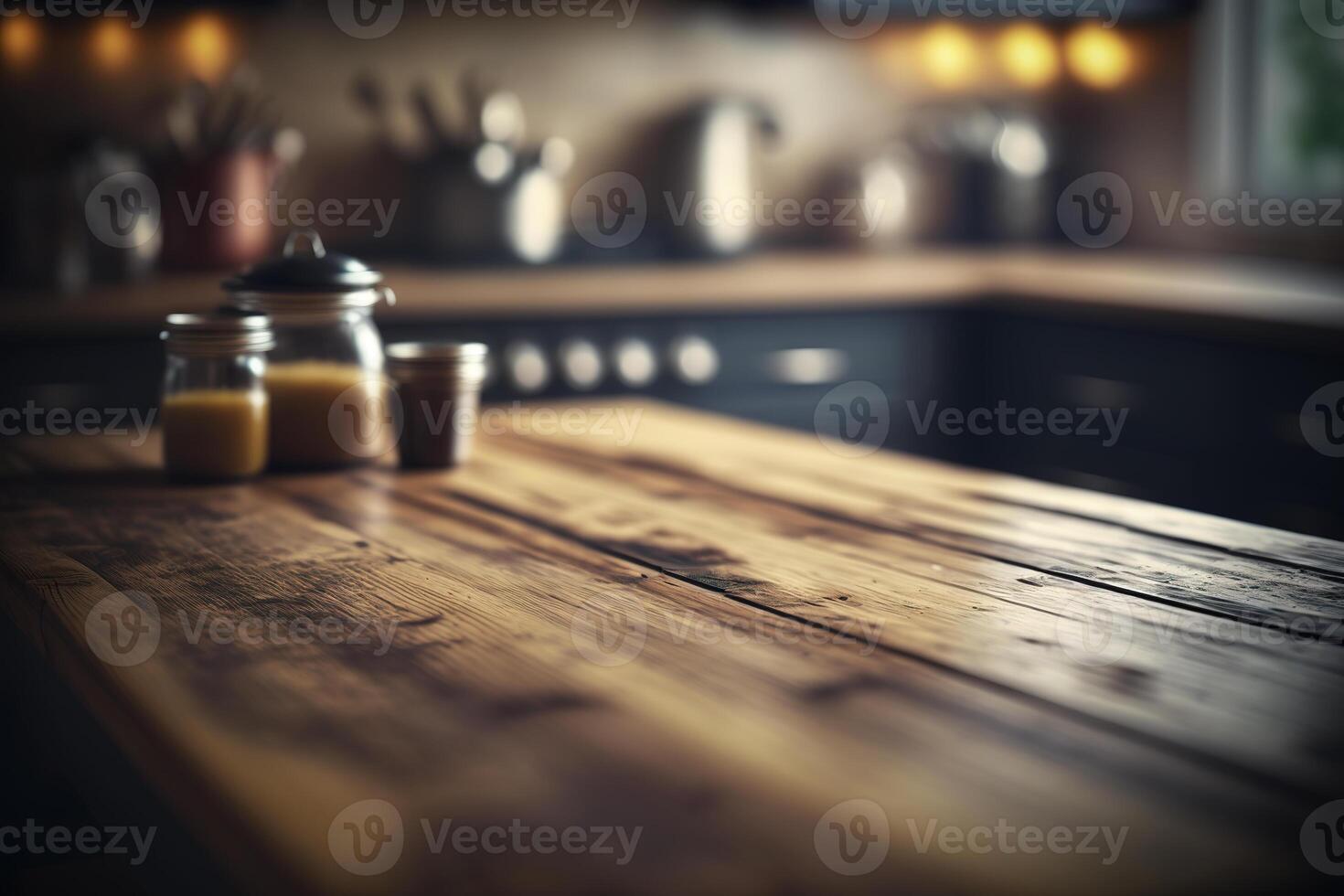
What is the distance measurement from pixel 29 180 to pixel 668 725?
2.60 meters

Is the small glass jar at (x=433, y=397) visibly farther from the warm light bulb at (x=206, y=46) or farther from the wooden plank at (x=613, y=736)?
the warm light bulb at (x=206, y=46)

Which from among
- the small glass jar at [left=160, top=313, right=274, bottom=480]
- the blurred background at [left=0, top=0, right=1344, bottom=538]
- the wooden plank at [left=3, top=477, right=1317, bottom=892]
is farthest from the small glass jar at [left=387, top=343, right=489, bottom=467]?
the blurred background at [left=0, top=0, right=1344, bottom=538]

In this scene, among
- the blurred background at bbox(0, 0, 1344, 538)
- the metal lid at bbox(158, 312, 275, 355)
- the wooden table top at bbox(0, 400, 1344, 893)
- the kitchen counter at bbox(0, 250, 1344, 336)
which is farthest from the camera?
the blurred background at bbox(0, 0, 1344, 538)

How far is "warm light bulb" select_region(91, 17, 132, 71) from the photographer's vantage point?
10.5ft

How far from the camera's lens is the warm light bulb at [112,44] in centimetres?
321

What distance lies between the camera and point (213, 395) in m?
1.49

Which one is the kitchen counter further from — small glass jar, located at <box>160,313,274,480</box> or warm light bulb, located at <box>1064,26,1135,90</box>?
small glass jar, located at <box>160,313,274,480</box>

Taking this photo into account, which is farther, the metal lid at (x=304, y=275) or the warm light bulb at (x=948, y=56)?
the warm light bulb at (x=948, y=56)

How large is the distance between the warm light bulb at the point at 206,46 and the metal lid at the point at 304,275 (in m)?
1.98

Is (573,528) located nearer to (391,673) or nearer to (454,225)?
(391,673)

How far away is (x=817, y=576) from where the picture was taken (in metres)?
1.15

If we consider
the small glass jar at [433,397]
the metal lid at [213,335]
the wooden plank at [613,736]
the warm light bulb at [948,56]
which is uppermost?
the warm light bulb at [948,56]

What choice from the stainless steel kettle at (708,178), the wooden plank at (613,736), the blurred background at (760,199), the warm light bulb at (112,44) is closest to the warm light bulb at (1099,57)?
the blurred background at (760,199)

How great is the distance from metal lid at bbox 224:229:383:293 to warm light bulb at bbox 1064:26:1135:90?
2997mm
